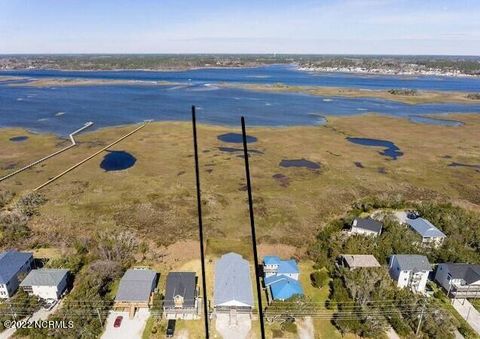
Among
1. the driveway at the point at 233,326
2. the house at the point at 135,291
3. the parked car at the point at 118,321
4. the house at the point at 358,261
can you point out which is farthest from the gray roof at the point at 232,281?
the house at the point at 358,261

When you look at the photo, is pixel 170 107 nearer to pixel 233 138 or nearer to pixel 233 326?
pixel 233 138

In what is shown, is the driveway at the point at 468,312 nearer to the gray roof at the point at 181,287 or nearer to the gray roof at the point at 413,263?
the gray roof at the point at 413,263

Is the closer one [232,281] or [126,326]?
[126,326]

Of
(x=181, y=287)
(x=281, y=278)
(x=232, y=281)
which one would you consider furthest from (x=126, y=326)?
(x=281, y=278)

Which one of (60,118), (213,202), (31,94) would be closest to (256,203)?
(213,202)

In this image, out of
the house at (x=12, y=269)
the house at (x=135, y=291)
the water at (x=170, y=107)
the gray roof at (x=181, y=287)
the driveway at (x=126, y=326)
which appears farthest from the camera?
the water at (x=170, y=107)

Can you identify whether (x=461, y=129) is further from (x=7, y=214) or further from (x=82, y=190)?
(x=7, y=214)

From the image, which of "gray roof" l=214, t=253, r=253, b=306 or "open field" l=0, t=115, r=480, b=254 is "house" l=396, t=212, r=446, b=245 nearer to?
"open field" l=0, t=115, r=480, b=254
